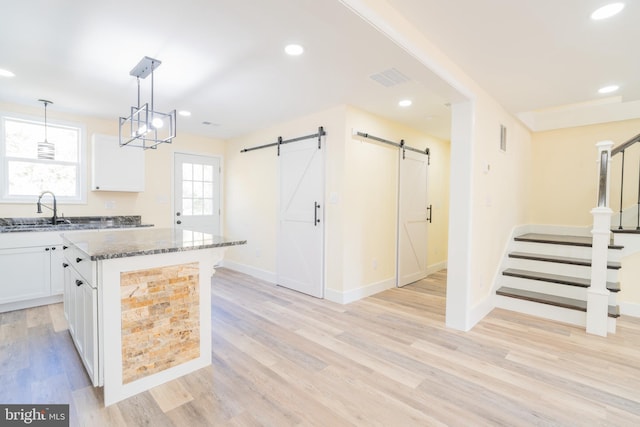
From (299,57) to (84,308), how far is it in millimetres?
2504

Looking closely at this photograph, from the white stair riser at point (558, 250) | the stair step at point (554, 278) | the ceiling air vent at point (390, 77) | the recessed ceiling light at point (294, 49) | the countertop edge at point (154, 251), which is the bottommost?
the stair step at point (554, 278)

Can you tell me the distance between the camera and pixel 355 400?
6.37 ft

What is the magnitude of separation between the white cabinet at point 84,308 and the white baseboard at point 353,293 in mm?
2524

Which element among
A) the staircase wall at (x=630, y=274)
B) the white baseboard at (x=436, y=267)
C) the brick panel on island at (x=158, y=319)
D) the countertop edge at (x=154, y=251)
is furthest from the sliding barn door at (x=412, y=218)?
the brick panel on island at (x=158, y=319)

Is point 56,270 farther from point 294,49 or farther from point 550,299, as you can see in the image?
point 550,299

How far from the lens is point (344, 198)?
12.6ft

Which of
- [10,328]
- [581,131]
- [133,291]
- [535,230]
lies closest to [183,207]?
[10,328]

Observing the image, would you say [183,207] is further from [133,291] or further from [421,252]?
[421,252]

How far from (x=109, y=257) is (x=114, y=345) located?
58 cm

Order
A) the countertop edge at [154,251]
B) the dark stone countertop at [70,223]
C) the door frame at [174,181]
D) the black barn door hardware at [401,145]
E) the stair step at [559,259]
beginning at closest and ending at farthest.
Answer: the countertop edge at [154,251], the stair step at [559,259], the dark stone countertop at [70,223], the black barn door hardware at [401,145], the door frame at [174,181]

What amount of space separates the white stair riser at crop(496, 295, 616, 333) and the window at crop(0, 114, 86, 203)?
585 centimetres

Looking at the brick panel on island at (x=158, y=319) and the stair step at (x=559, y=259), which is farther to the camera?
the stair step at (x=559, y=259)

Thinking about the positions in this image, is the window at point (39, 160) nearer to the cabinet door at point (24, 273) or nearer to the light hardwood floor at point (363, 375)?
the cabinet door at point (24, 273)

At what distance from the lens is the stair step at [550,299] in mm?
3103
